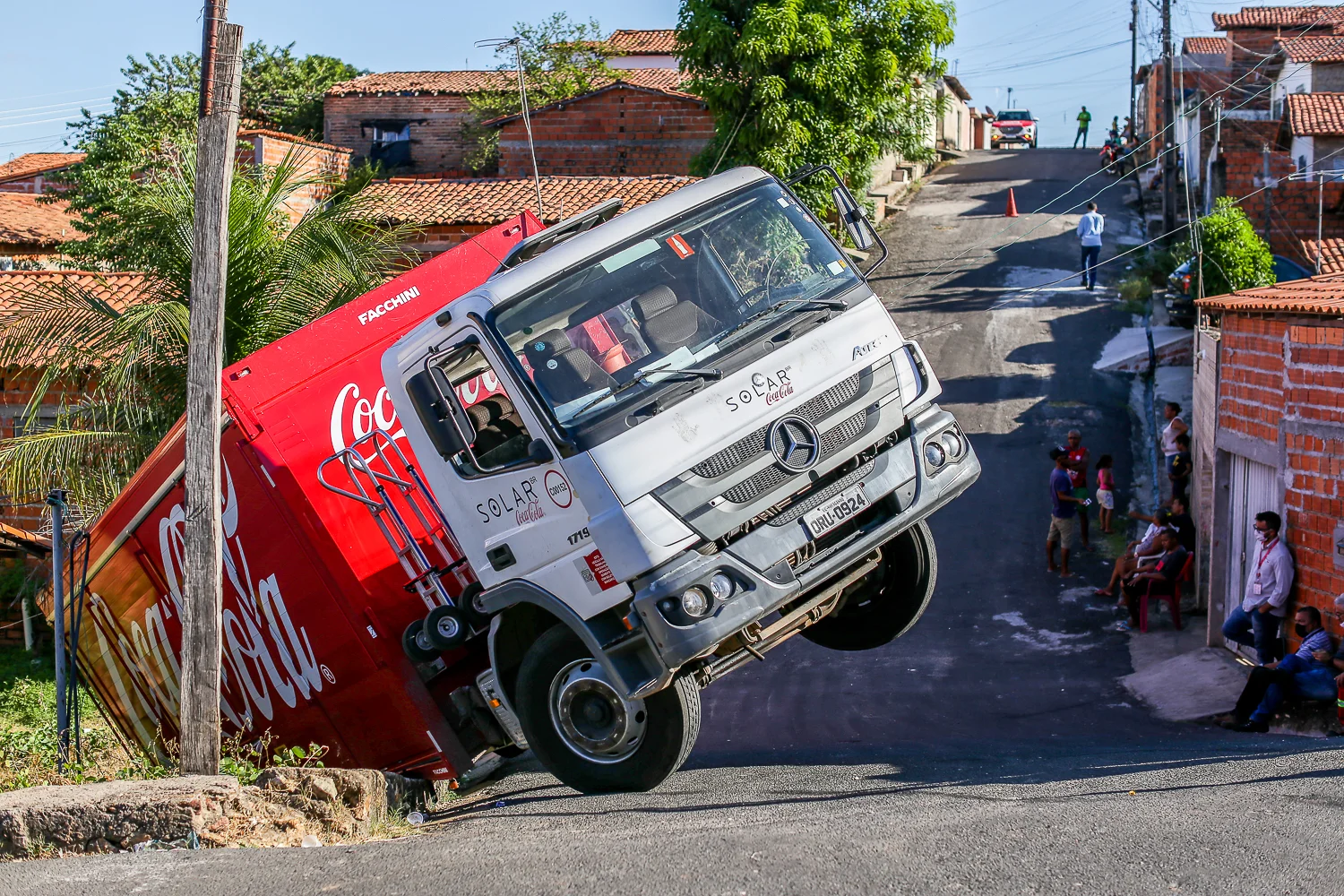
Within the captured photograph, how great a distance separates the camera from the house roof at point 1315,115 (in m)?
23.5

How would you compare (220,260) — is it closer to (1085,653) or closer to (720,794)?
(720,794)

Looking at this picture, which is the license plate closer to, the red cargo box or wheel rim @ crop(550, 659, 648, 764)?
wheel rim @ crop(550, 659, 648, 764)

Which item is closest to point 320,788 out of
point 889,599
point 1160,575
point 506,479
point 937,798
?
point 506,479

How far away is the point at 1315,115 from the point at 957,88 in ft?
83.1

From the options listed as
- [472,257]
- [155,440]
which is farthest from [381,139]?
[472,257]

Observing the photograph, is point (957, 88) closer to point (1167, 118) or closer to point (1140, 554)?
point (1167, 118)

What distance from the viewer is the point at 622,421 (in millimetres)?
5672

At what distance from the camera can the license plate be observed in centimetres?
604

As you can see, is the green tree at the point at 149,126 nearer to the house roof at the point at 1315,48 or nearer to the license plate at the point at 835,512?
the license plate at the point at 835,512

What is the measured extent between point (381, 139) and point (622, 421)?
29919 mm

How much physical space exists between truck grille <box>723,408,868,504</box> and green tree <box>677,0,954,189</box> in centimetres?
1759

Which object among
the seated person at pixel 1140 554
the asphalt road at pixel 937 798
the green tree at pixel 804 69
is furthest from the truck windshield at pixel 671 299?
the green tree at pixel 804 69

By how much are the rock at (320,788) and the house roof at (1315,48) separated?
30.0 meters

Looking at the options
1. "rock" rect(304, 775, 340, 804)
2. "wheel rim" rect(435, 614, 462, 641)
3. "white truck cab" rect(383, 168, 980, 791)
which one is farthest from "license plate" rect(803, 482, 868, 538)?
"rock" rect(304, 775, 340, 804)
